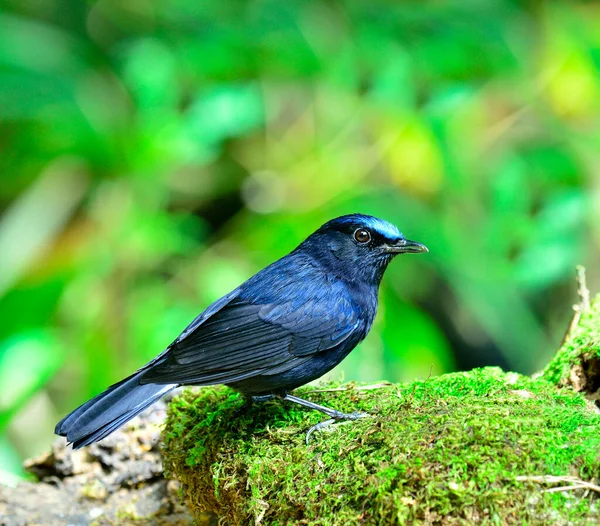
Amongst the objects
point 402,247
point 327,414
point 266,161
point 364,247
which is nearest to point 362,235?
point 364,247

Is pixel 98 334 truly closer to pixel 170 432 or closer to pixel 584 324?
pixel 170 432

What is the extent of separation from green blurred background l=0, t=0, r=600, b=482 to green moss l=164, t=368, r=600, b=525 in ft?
4.99

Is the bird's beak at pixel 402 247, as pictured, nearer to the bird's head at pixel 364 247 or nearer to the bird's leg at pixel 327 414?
the bird's head at pixel 364 247

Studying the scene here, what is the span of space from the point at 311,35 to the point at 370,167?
3.13 feet

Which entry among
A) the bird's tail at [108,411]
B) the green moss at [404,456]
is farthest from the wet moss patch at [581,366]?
the bird's tail at [108,411]

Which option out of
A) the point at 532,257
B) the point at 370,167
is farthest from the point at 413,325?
the point at 370,167

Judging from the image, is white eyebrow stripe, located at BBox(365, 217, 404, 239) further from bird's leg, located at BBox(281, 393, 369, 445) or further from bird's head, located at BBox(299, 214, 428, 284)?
bird's leg, located at BBox(281, 393, 369, 445)

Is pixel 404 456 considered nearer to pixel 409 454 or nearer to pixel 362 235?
pixel 409 454

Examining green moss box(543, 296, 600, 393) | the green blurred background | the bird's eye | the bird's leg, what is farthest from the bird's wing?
the green blurred background

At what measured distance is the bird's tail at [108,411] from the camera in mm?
2514

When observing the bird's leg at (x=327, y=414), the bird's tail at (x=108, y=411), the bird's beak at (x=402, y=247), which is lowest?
the bird's leg at (x=327, y=414)

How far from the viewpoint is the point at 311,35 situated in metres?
4.93

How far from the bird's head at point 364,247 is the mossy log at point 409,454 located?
0.50 meters

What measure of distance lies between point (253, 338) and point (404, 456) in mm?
819
